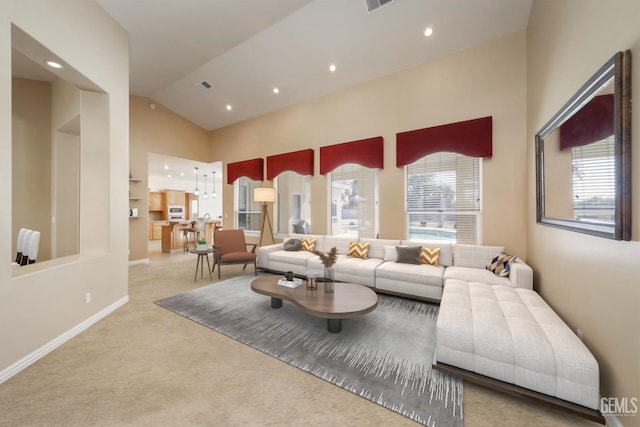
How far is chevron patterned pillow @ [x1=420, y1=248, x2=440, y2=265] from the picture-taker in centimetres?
379

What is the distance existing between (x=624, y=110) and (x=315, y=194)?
450 centimetres

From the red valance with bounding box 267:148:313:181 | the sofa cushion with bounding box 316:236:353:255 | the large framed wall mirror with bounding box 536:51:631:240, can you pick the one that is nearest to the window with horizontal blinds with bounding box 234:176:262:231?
the red valance with bounding box 267:148:313:181

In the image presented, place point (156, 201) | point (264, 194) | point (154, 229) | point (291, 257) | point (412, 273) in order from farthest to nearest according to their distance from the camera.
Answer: point (156, 201), point (154, 229), point (264, 194), point (291, 257), point (412, 273)

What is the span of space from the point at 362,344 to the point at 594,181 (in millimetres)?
2260

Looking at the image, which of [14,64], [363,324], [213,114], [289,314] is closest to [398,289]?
[363,324]

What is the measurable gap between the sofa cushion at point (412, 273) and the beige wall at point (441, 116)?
0.90 metres

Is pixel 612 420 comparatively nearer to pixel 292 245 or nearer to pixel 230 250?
pixel 292 245

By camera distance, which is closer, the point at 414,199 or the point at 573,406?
the point at 573,406

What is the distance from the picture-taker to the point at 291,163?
5727 millimetres

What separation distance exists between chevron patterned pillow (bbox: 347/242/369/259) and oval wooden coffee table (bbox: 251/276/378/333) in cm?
124

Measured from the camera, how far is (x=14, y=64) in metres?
3.88

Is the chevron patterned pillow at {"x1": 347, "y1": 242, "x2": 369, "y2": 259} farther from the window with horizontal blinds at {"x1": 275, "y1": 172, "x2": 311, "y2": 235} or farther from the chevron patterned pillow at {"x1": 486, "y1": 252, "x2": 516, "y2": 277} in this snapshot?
the chevron patterned pillow at {"x1": 486, "y1": 252, "x2": 516, "y2": 277}

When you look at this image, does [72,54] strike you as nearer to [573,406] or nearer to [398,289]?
[398,289]

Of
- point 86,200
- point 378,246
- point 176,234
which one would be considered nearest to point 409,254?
point 378,246
